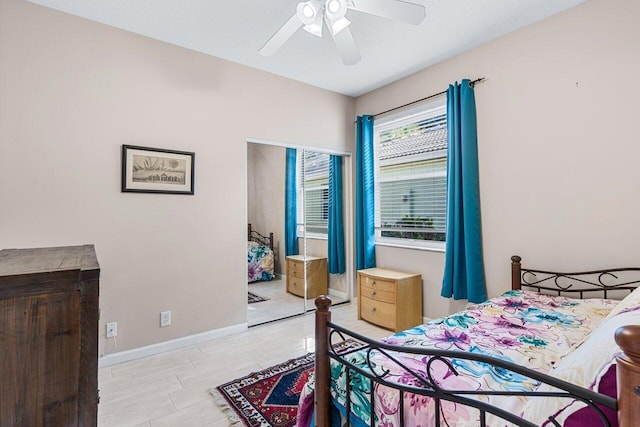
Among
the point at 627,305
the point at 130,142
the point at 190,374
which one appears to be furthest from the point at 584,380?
the point at 130,142

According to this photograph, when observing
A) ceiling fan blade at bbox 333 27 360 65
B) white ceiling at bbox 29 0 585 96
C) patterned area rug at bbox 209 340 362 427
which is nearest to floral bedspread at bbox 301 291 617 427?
patterned area rug at bbox 209 340 362 427

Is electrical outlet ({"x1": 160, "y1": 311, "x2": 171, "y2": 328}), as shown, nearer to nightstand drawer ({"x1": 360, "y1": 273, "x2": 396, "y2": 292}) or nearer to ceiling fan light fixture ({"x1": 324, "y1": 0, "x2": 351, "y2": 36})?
nightstand drawer ({"x1": 360, "y1": 273, "x2": 396, "y2": 292})

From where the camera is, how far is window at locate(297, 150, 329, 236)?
12.7ft

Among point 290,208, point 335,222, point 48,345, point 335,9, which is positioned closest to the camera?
point 48,345

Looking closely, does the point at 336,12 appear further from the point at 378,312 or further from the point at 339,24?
the point at 378,312

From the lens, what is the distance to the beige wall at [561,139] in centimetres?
216

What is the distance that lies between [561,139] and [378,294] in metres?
2.10

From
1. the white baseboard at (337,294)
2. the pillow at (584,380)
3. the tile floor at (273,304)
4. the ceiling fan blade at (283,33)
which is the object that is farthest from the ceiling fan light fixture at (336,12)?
the white baseboard at (337,294)

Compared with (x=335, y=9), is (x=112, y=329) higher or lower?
lower

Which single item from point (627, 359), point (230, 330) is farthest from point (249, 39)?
point (627, 359)

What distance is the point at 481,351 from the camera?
1474mm

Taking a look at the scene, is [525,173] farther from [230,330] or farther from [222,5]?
[230,330]

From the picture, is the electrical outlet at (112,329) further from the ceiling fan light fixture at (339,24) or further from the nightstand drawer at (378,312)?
the ceiling fan light fixture at (339,24)

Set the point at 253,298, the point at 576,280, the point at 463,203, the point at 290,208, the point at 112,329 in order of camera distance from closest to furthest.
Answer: the point at 576,280 → the point at 112,329 → the point at 463,203 → the point at 253,298 → the point at 290,208
